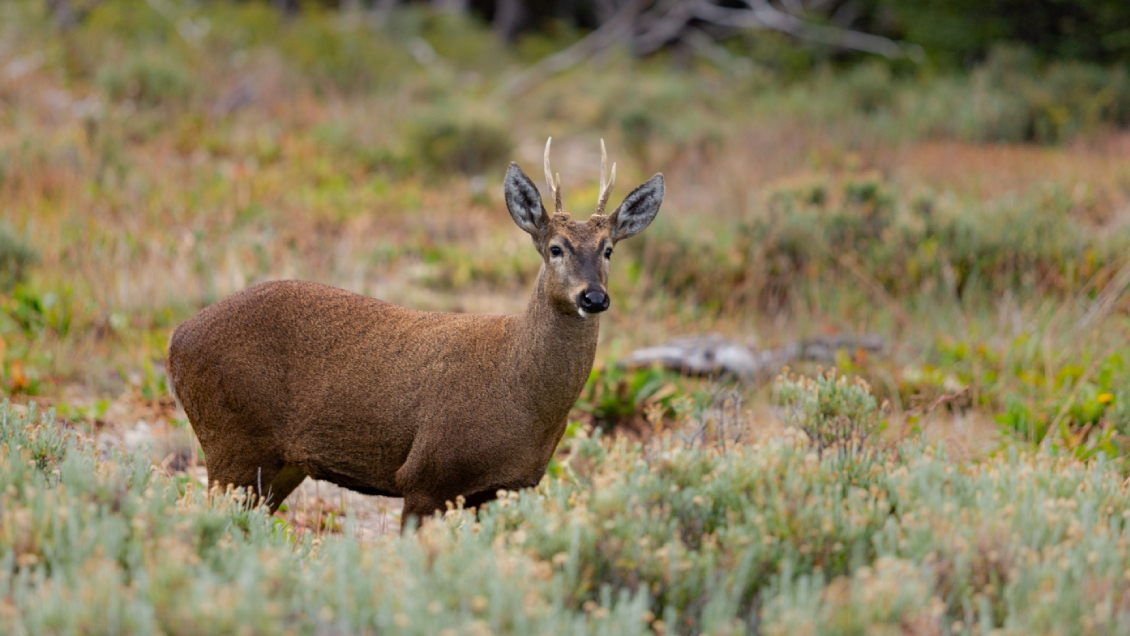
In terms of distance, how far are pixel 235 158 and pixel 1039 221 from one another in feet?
A: 29.9

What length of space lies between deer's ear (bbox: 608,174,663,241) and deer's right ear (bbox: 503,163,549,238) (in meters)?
0.33

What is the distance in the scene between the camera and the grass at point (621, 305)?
296cm

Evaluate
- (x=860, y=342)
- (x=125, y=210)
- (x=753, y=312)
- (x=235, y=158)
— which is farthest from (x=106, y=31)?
(x=860, y=342)

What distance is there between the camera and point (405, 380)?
13.6ft

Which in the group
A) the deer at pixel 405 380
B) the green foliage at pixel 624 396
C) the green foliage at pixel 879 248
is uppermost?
the deer at pixel 405 380

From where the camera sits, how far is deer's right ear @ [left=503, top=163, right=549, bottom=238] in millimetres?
4223

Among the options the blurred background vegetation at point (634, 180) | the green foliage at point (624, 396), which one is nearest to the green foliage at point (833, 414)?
the blurred background vegetation at point (634, 180)

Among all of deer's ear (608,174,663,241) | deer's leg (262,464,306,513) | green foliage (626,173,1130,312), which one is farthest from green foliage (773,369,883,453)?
green foliage (626,173,1130,312)

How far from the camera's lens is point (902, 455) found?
158 inches

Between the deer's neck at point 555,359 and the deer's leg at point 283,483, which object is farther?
the deer's leg at point 283,483

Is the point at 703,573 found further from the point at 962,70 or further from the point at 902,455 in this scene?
the point at 962,70

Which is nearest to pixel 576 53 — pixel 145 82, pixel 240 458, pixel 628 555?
pixel 145 82

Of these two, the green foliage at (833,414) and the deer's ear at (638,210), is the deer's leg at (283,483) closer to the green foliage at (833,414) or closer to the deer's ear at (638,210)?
the deer's ear at (638,210)

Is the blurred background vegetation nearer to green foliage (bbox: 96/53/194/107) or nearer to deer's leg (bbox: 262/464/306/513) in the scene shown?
green foliage (bbox: 96/53/194/107)
